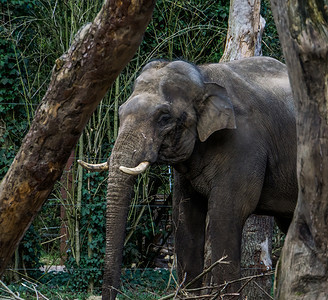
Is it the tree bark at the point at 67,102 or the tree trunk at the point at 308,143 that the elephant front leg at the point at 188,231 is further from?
the tree trunk at the point at 308,143

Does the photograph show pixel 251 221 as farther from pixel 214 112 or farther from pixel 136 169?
pixel 136 169

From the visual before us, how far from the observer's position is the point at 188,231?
25.0 ft

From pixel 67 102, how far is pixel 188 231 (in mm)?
3151

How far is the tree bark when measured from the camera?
4.64m

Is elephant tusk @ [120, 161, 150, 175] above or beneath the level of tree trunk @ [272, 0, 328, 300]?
beneath

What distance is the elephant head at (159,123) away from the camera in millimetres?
6750

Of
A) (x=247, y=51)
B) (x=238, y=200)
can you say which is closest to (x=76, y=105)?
(x=238, y=200)

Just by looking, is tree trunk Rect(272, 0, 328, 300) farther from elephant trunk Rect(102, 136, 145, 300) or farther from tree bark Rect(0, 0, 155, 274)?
elephant trunk Rect(102, 136, 145, 300)

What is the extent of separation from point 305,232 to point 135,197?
7.14m

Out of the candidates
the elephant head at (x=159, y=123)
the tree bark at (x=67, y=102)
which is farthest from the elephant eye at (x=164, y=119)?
the tree bark at (x=67, y=102)

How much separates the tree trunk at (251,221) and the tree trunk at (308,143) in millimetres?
4492

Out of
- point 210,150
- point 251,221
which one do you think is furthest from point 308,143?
point 251,221

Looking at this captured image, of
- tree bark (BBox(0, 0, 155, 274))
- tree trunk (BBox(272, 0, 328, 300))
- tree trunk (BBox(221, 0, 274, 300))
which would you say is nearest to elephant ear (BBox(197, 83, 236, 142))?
tree trunk (BBox(221, 0, 274, 300))

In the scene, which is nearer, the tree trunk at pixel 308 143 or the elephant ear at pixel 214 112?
the tree trunk at pixel 308 143
